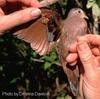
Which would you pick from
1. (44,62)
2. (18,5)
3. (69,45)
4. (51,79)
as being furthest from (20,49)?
(69,45)

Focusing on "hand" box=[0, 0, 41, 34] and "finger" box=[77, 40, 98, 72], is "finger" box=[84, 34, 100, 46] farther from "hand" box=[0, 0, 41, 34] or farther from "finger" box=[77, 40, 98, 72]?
"hand" box=[0, 0, 41, 34]

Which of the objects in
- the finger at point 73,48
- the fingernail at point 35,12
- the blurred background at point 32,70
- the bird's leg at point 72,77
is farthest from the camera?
the blurred background at point 32,70

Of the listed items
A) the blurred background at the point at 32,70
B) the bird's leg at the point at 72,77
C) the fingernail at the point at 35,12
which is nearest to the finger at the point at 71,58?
the bird's leg at the point at 72,77

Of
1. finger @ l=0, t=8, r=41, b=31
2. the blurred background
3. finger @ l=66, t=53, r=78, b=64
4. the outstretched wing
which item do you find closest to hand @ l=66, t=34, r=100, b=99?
finger @ l=66, t=53, r=78, b=64

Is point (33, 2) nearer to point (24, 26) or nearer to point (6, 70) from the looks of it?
point (24, 26)

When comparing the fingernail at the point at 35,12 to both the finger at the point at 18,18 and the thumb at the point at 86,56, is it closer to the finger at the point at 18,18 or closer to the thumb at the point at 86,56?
the finger at the point at 18,18

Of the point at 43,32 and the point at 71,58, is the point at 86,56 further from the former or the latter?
the point at 43,32

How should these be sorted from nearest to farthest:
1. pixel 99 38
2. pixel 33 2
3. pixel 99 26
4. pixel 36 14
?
pixel 36 14
pixel 99 38
pixel 33 2
pixel 99 26
